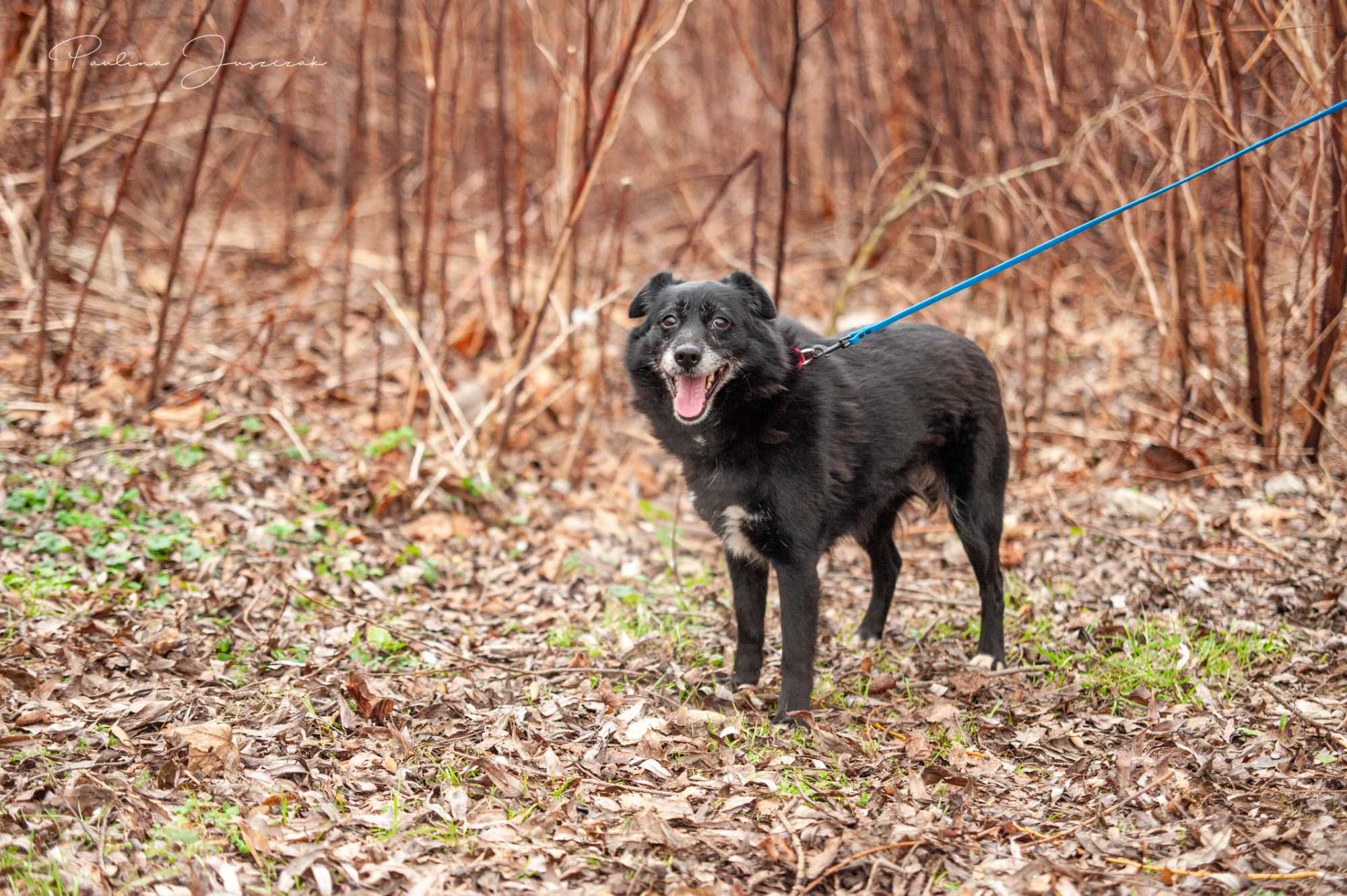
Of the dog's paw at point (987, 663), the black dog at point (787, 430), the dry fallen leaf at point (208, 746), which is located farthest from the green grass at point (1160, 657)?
the dry fallen leaf at point (208, 746)

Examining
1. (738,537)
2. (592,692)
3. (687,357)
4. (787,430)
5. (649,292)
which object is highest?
(649,292)

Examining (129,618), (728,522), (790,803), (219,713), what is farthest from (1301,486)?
(129,618)

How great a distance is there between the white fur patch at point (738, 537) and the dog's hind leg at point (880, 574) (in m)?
0.87

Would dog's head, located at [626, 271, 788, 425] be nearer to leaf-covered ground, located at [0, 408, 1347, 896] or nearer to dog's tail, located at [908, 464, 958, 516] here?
dog's tail, located at [908, 464, 958, 516]

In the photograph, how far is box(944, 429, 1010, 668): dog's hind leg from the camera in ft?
15.2

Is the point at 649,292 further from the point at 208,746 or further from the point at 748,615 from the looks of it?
the point at 208,746

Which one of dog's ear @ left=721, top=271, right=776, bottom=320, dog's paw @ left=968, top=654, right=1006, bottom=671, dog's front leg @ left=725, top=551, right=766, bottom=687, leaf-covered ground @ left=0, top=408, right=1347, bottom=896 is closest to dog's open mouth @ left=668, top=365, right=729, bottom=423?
dog's ear @ left=721, top=271, right=776, bottom=320

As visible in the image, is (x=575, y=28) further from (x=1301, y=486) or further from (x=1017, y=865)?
(x=1017, y=865)

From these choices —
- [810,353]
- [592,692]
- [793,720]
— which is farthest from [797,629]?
[810,353]

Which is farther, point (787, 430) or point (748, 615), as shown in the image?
point (748, 615)

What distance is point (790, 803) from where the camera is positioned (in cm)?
334

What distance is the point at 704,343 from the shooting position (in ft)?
13.0

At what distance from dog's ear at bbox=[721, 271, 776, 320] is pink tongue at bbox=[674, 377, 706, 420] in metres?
0.39

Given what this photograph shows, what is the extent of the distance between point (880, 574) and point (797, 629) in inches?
41.3
